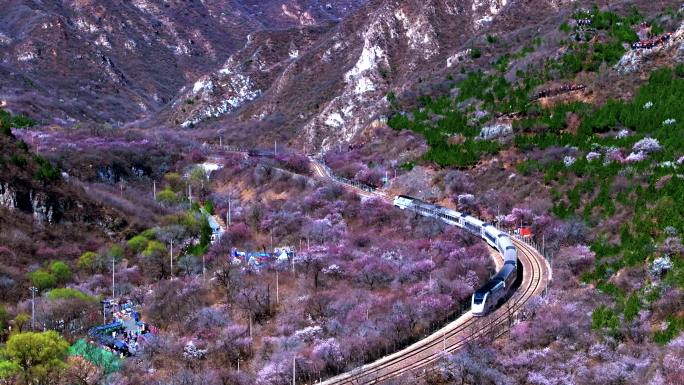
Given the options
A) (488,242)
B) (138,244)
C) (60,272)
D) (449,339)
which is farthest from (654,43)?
(60,272)

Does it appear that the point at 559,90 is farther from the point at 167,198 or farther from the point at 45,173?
the point at 45,173

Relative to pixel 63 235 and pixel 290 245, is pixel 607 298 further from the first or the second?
pixel 63 235

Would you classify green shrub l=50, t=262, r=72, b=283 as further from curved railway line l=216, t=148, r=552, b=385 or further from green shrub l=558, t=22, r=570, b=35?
green shrub l=558, t=22, r=570, b=35

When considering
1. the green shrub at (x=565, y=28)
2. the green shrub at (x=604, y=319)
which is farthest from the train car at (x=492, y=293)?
the green shrub at (x=565, y=28)

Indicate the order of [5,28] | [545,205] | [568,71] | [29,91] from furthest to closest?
[5,28], [29,91], [568,71], [545,205]

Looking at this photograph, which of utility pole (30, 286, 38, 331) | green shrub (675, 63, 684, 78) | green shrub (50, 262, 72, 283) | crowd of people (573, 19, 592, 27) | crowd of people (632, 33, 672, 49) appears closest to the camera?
utility pole (30, 286, 38, 331)

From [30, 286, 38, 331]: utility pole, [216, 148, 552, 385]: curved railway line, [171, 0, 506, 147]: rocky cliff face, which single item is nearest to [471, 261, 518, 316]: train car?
[216, 148, 552, 385]: curved railway line

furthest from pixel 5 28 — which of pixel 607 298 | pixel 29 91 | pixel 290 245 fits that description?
pixel 607 298

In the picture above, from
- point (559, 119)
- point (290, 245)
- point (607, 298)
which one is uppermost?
point (559, 119)
